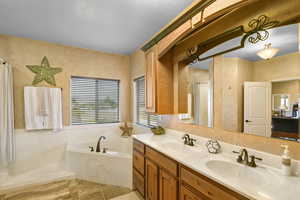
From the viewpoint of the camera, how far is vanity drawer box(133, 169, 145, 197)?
1.98 meters

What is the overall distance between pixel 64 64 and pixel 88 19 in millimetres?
1351

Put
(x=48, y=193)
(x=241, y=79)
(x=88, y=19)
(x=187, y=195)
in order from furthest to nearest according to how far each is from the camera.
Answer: (x=48, y=193), (x=88, y=19), (x=241, y=79), (x=187, y=195)

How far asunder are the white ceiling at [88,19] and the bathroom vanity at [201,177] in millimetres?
1682

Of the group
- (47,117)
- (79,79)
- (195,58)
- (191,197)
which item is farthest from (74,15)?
(191,197)

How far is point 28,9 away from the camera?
72.2 inches

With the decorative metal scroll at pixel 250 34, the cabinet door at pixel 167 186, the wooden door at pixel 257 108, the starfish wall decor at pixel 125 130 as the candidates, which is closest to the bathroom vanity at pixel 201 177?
the cabinet door at pixel 167 186

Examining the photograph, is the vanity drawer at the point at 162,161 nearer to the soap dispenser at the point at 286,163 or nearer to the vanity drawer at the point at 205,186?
the vanity drawer at the point at 205,186

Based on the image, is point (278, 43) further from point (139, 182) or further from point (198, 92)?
point (139, 182)

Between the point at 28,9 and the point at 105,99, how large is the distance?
2053mm

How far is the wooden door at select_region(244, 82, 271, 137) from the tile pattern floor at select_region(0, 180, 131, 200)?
6.49 feet

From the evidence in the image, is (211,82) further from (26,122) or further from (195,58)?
(26,122)

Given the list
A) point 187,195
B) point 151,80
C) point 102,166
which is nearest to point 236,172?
point 187,195

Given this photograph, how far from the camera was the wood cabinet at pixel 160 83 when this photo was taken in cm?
215

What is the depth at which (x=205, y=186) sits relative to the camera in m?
1.06
